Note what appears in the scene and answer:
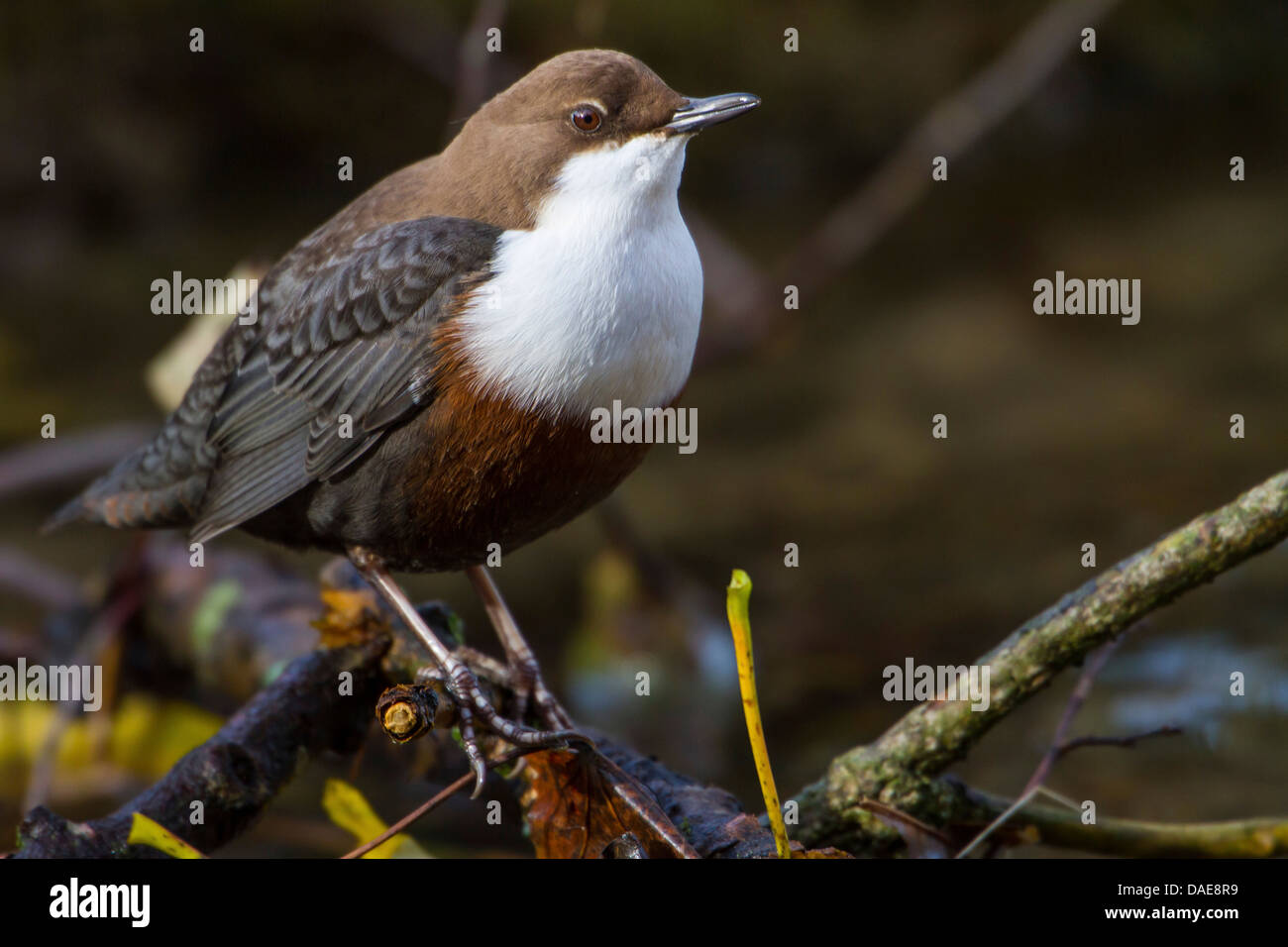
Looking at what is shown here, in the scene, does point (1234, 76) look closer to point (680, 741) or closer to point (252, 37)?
point (252, 37)

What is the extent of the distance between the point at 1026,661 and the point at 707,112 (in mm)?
1206

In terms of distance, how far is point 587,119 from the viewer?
112 inches

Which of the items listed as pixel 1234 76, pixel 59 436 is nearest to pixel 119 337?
pixel 59 436

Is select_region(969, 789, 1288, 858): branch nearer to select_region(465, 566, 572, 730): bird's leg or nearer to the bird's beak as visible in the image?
select_region(465, 566, 572, 730): bird's leg

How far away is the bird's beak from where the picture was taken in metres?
2.79

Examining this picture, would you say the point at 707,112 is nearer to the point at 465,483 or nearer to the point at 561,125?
the point at 561,125

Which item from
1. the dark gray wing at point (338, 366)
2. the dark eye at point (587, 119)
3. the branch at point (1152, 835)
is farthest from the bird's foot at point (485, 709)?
the dark eye at point (587, 119)

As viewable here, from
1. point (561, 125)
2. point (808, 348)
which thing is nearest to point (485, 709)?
point (561, 125)

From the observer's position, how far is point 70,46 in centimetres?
744

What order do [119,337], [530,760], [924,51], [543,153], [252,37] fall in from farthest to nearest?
[924,51] → [252,37] → [119,337] → [543,153] → [530,760]

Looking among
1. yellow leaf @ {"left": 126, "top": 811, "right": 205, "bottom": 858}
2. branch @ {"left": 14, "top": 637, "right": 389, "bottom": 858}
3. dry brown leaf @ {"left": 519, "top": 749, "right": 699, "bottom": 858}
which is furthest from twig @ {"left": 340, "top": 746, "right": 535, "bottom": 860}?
branch @ {"left": 14, "top": 637, "right": 389, "bottom": 858}

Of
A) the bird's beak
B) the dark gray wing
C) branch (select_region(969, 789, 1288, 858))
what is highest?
the bird's beak
